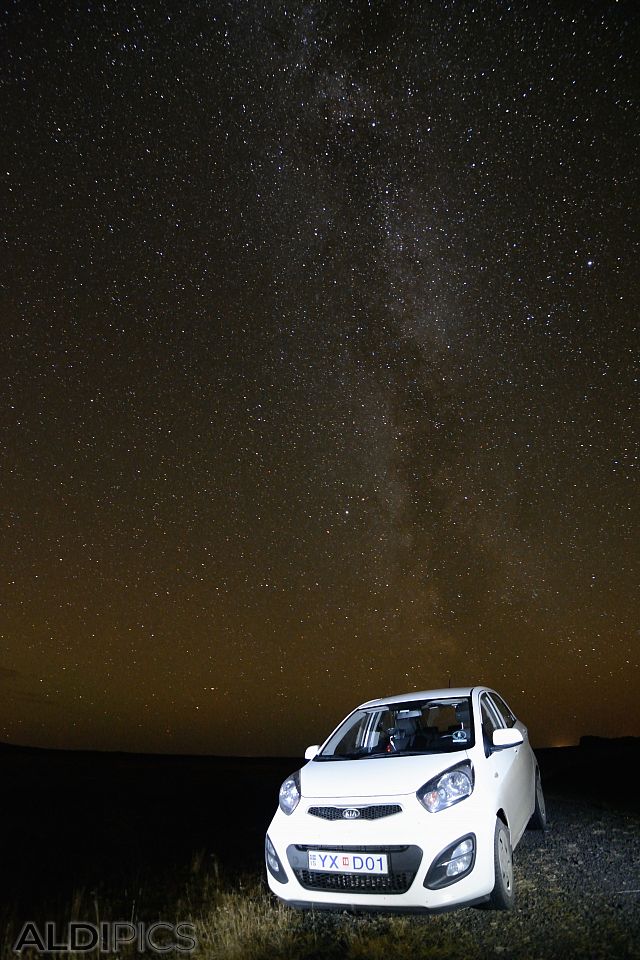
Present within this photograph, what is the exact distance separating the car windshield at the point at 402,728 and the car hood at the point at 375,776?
1.67ft

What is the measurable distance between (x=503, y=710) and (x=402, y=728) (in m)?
1.18

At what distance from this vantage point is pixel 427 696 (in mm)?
6547

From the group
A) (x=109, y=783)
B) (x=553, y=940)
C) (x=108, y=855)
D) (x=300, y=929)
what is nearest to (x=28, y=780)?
(x=109, y=783)

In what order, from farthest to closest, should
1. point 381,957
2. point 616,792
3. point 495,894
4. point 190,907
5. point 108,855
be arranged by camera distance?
point 616,792, point 108,855, point 190,907, point 495,894, point 381,957

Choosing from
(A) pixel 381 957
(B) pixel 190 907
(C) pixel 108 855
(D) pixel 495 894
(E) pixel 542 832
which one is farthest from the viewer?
(C) pixel 108 855

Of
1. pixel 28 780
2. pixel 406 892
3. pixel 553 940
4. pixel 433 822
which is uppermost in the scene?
pixel 28 780

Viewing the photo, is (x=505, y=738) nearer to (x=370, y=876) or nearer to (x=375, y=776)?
(x=375, y=776)

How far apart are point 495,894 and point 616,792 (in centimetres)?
864

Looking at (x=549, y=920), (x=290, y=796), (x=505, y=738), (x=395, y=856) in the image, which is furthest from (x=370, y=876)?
(x=505, y=738)

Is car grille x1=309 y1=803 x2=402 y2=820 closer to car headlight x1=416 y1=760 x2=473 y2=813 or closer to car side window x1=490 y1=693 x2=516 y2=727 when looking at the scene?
car headlight x1=416 y1=760 x2=473 y2=813

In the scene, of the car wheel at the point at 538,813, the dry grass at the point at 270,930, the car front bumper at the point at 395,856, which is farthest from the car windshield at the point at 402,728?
the car wheel at the point at 538,813

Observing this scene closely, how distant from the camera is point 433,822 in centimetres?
470

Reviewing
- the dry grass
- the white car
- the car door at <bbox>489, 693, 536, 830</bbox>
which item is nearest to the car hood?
the white car

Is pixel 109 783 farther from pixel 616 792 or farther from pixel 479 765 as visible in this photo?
pixel 479 765
